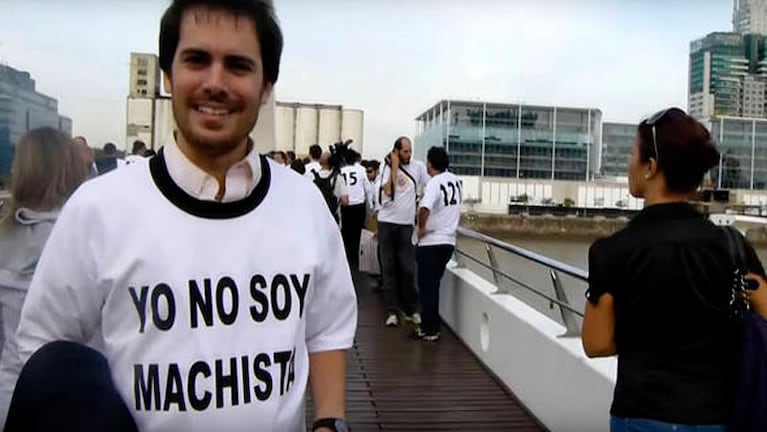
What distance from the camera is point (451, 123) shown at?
194 feet

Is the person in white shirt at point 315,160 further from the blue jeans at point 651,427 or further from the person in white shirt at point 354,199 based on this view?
the blue jeans at point 651,427

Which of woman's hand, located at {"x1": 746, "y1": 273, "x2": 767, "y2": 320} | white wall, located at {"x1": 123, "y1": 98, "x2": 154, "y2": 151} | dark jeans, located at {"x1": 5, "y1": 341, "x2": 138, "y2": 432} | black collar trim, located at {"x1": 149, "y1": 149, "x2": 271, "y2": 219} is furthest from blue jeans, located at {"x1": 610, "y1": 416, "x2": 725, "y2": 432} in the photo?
white wall, located at {"x1": 123, "y1": 98, "x2": 154, "y2": 151}

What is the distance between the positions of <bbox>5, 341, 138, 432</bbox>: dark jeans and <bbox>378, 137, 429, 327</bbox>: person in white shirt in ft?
17.5

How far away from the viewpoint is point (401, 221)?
6570 mm

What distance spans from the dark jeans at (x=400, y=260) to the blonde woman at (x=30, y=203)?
411 centimetres

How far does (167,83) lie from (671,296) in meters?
1.25

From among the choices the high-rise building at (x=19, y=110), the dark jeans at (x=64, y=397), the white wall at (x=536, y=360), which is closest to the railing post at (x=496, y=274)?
the white wall at (x=536, y=360)

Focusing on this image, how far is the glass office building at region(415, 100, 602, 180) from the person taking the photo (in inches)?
2370

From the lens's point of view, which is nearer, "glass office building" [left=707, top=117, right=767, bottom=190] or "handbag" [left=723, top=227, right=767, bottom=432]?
"handbag" [left=723, top=227, right=767, bottom=432]

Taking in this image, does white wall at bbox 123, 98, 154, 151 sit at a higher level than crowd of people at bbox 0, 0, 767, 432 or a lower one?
higher

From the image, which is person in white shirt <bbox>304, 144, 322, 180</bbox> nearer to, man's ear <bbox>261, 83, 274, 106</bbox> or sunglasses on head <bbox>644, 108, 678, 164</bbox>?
sunglasses on head <bbox>644, 108, 678, 164</bbox>

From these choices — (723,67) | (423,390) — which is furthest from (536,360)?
(723,67)

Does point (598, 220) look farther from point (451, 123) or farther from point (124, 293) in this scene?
point (124, 293)

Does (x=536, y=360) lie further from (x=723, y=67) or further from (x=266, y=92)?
(x=723, y=67)
